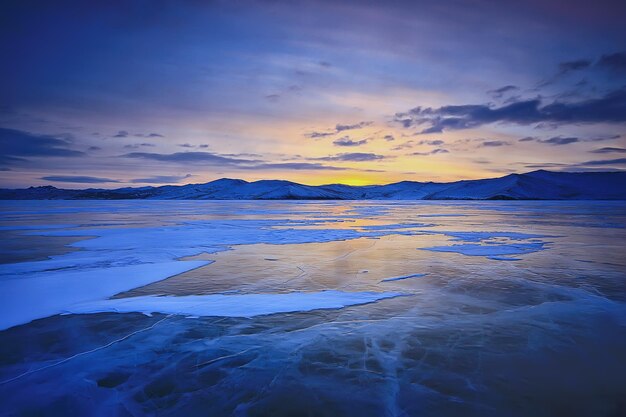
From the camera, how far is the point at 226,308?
4.38m

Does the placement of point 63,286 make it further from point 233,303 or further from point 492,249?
point 492,249

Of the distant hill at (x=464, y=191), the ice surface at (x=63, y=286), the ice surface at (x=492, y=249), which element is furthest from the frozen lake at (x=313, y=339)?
the distant hill at (x=464, y=191)

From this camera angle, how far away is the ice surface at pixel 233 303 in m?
4.30

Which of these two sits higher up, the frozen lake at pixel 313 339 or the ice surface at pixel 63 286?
the ice surface at pixel 63 286

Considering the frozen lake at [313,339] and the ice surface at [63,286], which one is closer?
the frozen lake at [313,339]

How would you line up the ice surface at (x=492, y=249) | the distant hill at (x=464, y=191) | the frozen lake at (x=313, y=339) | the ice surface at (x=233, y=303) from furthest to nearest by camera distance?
the distant hill at (x=464, y=191), the ice surface at (x=492, y=249), the ice surface at (x=233, y=303), the frozen lake at (x=313, y=339)

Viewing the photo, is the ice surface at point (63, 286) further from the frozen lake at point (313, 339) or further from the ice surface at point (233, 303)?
the ice surface at point (233, 303)

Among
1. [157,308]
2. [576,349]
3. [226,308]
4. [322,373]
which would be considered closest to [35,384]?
[157,308]

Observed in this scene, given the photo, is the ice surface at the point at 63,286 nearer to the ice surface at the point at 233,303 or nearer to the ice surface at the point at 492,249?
the ice surface at the point at 233,303

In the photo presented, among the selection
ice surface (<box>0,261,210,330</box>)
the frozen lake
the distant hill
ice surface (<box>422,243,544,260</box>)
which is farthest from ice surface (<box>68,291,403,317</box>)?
the distant hill

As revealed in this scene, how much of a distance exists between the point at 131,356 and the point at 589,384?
3857 mm

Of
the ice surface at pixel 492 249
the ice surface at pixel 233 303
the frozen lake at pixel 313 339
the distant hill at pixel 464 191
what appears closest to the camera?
the frozen lake at pixel 313 339

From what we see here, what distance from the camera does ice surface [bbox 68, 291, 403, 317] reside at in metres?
4.30

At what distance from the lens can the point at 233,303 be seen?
15.0 feet
